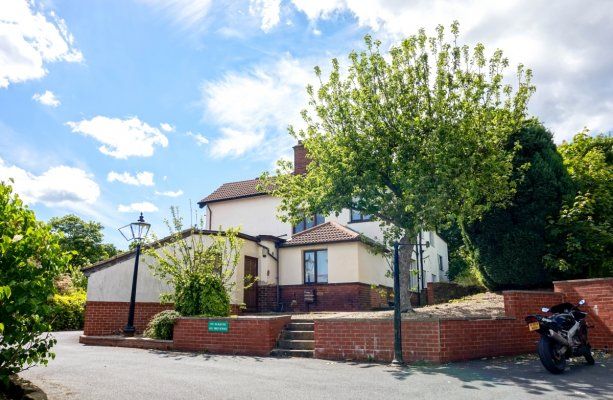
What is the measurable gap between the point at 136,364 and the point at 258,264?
11.8 metres

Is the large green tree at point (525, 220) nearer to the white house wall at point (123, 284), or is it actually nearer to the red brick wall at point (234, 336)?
the red brick wall at point (234, 336)

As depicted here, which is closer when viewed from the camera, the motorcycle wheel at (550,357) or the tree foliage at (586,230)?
the motorcycle wheel at (550,357)

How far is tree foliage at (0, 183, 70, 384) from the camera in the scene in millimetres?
5691

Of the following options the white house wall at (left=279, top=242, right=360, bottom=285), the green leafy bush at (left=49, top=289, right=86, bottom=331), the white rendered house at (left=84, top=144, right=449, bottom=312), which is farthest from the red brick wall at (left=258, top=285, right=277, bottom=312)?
the green leafy bush at (left=49, top=289, right=86, bottom=331)

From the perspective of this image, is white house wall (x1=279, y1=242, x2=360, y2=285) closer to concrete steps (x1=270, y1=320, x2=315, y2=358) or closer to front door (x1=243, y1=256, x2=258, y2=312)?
front door (x1=243, y1=256, x2=258, y2=312)

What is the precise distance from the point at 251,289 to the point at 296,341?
9611 mm

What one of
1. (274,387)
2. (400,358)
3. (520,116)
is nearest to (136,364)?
(274,387)

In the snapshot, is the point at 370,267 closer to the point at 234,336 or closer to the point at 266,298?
the point at 266,298

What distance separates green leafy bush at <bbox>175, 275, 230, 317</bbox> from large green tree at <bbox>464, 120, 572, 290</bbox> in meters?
8.32

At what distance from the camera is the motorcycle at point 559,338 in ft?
28.5

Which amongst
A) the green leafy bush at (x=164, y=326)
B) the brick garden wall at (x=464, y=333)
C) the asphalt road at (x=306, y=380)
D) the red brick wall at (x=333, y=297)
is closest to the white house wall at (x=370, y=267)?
the red brick wall at (x=333, y=297)

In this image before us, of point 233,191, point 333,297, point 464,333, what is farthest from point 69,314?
point 464,333

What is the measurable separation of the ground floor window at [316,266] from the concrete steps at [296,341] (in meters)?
9.01

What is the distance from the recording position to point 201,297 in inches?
558
